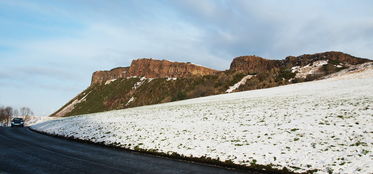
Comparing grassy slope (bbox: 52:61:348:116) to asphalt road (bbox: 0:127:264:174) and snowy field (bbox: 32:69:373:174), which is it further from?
asphalt road (bbox: 0:127:264:174)

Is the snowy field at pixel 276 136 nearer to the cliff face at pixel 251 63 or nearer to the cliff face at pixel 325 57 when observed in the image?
the cliff face at pixel 325 57

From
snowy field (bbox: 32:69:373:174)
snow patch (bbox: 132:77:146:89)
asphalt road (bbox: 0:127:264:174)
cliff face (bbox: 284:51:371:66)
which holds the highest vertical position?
cliff face (bbox: 284:51:371:66)

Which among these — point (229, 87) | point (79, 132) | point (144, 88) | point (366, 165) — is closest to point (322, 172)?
point (366, 165)

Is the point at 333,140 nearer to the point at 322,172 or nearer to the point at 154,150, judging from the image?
the point at 322,172

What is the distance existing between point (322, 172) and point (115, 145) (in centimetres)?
1411

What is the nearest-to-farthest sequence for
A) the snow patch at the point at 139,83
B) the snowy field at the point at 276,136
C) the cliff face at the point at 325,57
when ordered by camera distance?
1. the snowy field at the point at 276,136
2. the cliff face at the point at 325,57
3. the snow patch at the point at 139,83

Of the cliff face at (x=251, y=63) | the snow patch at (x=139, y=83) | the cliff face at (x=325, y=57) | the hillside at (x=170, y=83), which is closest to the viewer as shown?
the hillside at (x=170, y=83)

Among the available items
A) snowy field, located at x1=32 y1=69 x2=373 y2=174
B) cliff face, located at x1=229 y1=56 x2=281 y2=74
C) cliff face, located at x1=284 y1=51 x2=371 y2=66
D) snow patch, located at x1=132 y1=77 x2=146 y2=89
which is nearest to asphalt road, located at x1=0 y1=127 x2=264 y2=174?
snowy field, located at x1=32 y1=69 x2=373 y2=174

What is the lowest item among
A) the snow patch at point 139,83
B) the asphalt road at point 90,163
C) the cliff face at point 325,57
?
the asphalt road at point 90,163

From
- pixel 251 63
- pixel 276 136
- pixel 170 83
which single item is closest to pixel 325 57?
pixel 251 63

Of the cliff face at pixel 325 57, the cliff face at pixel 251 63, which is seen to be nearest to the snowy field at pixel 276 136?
the cliff face at pixel 325 57

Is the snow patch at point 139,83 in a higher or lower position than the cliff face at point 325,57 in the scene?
lower

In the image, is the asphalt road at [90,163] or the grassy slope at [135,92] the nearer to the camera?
the asphalt road at [90,163]

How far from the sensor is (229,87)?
82.2 metres
